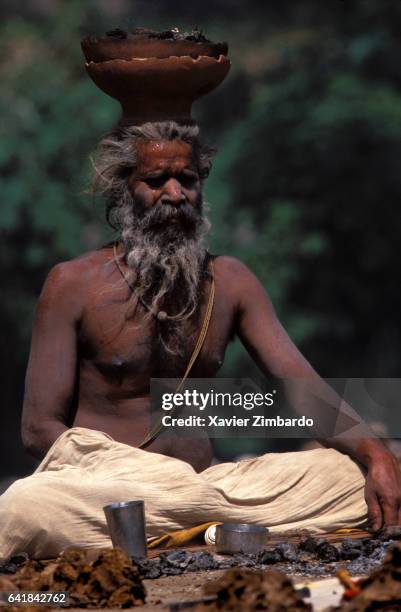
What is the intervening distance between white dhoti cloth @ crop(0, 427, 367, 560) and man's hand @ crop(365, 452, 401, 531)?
0.11m

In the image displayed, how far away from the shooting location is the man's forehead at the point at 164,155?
27.2 feet

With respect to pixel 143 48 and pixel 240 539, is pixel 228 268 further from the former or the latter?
pixel 240 539

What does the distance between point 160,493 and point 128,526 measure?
51cm

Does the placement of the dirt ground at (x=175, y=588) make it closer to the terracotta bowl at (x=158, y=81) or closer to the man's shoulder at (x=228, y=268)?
the man's shoulder at (x=228, y=268)

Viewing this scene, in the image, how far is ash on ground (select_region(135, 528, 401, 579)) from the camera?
703 cm

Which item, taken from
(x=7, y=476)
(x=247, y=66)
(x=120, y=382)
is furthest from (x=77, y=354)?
(x=247, y=66)

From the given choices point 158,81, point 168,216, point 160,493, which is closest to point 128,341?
point 168,216

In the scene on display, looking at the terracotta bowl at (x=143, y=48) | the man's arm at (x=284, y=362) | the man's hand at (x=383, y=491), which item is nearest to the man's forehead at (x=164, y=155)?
the terracotta bowl at (x=143, y=48)

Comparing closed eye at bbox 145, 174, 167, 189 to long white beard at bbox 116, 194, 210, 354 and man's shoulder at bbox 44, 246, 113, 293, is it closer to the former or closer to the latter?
long white beard at bbox 116, 194, 210, 354

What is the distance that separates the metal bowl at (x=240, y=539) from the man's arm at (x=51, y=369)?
0.96m

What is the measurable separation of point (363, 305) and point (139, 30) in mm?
7142

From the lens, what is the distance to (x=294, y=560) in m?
7.20

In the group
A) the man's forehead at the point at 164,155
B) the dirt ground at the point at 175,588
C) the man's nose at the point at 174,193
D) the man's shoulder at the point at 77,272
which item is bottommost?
the dirt ground at the point at 175,588

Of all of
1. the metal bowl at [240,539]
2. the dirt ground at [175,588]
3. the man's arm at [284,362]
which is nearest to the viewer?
the dirt ground at [175,588]
